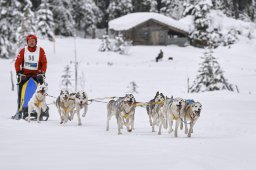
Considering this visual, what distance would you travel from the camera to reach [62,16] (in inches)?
2484

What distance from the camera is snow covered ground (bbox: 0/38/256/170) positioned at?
6027 millimetres

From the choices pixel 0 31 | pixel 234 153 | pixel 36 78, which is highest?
pixel 0 31

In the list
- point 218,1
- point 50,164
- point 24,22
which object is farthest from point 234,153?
point 218,1

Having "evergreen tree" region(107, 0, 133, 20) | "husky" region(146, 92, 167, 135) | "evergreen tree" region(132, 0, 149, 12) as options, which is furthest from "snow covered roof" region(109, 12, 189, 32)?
"husky" region(146, 92, 167, 135)

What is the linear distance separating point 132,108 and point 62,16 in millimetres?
53643

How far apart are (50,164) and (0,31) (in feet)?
125

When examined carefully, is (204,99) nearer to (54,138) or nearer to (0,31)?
(54,138)

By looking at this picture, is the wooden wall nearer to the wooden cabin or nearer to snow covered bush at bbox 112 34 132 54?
the wooden cabin

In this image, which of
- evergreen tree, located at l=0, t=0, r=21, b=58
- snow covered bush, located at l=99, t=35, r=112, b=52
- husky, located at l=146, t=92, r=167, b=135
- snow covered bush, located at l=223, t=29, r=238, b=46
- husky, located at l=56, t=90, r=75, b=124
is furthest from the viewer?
snow covered bush, located at l=223, t=29, r=238, b=46

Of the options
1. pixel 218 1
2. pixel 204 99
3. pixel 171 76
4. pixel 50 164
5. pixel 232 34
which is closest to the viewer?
pixel 50 164

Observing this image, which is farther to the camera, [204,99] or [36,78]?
[204,99]

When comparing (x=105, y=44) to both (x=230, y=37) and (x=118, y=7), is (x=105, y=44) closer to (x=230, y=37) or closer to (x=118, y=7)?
(x=230, y=37)

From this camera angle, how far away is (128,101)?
1081 cm

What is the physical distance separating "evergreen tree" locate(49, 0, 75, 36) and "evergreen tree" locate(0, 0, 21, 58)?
17.3 m
